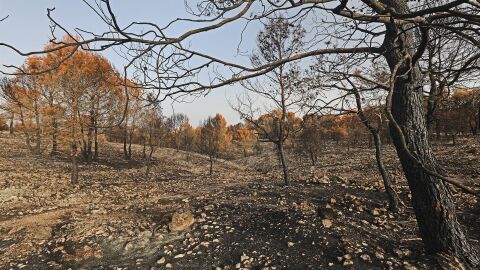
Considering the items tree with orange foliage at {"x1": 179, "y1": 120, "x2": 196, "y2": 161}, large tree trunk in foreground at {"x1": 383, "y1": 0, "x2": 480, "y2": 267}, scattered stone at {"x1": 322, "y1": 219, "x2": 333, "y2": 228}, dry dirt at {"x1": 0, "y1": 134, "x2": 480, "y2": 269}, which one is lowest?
dry dirt at {"x1": 0, "y1": 134, "x2": 480, "y2": 269}

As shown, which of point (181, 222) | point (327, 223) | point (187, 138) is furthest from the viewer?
point (187, 138)

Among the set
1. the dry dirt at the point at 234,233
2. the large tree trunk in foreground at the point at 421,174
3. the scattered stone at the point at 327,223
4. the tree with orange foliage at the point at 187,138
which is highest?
the tree with orange foliage at the point at 187,138

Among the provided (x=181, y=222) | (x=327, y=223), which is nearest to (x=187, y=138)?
(x=181, y=222)

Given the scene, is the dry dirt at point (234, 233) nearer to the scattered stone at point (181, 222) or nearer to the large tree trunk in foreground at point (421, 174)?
the scattered stone at point (181, 222)

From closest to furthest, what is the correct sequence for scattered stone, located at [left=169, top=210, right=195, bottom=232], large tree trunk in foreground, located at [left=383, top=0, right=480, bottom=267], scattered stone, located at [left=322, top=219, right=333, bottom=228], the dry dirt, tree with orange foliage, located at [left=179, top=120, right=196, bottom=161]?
1. large tree trunk in foreground, located at [left=383, top=0, right=480, bottom=267]
2. the dry dirt
3. scattered stone, located at [left=322, top=219, right=333, bottom=228]
4. scattered stone, located at [left=169, top=210, right=195, bottom=232]
5. tree with orange foliage, located at [left=179, top=120, right=196, bottom=161]

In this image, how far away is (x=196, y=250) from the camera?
5.63 m

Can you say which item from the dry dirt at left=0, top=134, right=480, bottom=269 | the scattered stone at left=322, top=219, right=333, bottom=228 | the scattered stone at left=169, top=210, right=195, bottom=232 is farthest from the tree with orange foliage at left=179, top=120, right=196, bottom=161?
the scattered stone at left=322, top=219, right=333, bottom=228

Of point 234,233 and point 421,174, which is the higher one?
point 421,174

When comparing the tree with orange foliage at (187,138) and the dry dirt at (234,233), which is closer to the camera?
the dry dirt at (234,233)

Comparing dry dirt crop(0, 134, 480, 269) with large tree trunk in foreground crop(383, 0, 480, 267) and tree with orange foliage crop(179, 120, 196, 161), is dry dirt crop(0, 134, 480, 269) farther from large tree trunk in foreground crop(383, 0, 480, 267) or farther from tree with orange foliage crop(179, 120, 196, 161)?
tree with orange foliage crop(179, 120, 196, 161)

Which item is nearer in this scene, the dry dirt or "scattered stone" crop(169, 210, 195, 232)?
the dry dirt

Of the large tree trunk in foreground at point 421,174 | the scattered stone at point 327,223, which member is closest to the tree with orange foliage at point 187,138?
the scattered stone at point 327,223

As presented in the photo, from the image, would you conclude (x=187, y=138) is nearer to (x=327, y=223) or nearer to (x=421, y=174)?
(x=327, y=223)

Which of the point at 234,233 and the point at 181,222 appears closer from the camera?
the point at 234,233
